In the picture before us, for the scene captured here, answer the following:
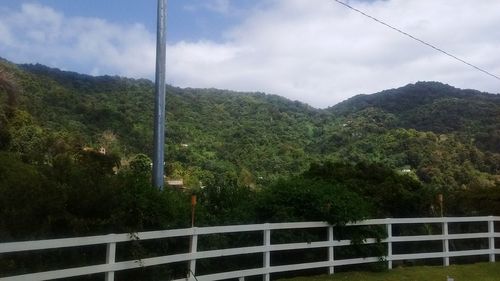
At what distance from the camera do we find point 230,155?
3828 centimetres

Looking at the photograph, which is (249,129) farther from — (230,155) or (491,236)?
(491,236)

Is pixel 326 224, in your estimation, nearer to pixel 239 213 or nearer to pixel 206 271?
pixel 239 213

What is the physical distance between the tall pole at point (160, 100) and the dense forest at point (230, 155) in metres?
0.33

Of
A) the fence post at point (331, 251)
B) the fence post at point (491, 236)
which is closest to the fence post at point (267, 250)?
the fence post at point (331, 251)

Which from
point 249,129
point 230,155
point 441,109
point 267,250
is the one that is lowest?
point 267,250

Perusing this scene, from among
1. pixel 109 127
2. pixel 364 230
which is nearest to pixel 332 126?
pixel 109 127

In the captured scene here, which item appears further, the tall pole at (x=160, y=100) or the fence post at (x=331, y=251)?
the fence post at (x=331, y=251)

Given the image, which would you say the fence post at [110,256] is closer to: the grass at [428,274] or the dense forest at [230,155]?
the dense forest at [230,155]

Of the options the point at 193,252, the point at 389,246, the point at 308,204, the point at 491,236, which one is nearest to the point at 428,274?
the point at 389,246

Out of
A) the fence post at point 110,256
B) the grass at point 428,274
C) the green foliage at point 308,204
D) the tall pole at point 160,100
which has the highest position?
the tall pole at point 160,100

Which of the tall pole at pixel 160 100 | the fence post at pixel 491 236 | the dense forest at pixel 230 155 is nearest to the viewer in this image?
the dense forest at pixel 230 155

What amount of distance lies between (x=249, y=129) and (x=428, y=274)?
39.1 m

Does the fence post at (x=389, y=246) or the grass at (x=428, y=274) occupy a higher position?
the fence post at (x=389, y=246)

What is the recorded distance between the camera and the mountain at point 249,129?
2727 cm
